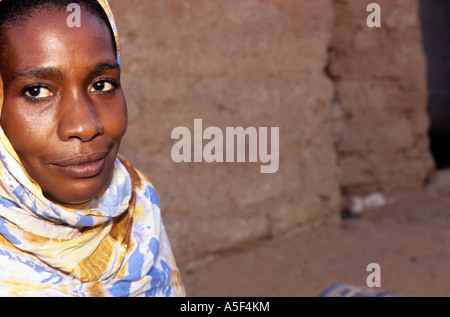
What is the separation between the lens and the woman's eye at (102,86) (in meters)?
1.42

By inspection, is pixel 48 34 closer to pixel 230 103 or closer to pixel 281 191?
pixel 230 103

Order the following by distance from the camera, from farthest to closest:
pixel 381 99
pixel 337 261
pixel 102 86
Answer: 1. pixel 381 99
2. pixel 337 261
3. pixel 102 86

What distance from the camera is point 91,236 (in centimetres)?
156

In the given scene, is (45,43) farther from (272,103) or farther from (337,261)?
(337,261)

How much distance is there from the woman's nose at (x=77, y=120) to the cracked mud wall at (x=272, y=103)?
188 cm

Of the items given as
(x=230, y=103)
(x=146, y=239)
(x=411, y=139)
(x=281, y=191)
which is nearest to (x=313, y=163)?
(x=281, y=191)

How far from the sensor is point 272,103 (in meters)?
3.81

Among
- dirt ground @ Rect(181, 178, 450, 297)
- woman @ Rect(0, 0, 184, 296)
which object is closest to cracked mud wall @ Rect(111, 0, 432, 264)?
dirt ground @ Rect(181, 178, 450, 297)

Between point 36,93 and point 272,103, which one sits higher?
point 272,103

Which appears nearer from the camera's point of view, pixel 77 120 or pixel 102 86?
pixel 77 120

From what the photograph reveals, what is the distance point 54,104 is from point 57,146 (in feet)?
0.31

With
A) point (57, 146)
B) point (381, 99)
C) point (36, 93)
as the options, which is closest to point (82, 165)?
point (57, 146)

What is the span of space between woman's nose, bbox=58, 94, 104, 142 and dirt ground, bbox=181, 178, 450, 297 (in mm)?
2103

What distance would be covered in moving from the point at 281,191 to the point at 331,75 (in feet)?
3.76
